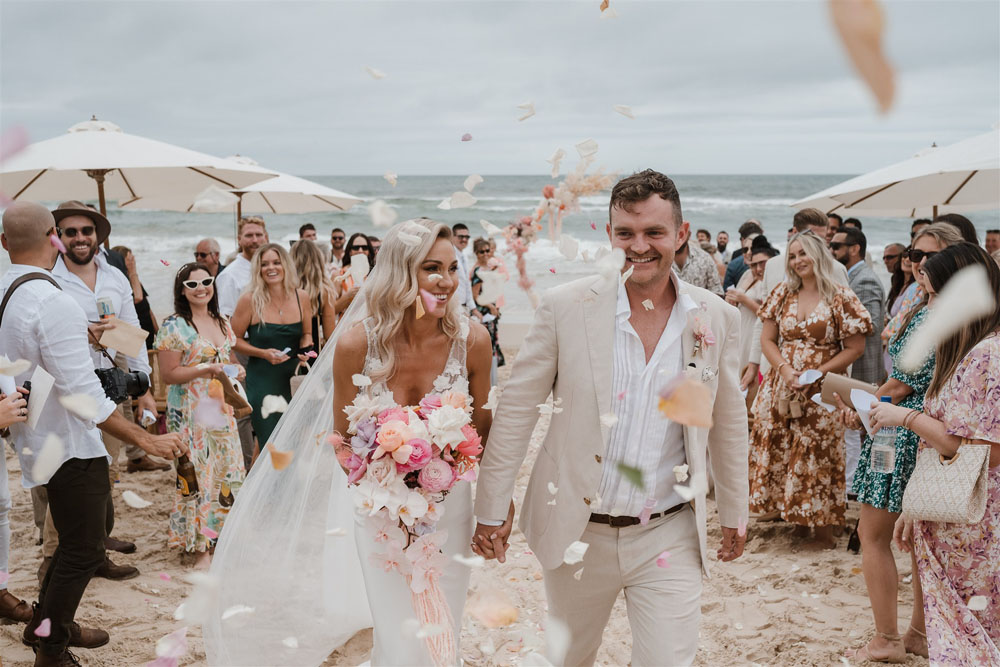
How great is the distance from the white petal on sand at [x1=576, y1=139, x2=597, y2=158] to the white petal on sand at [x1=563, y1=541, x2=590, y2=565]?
1.55 meters

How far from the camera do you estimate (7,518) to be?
3.75 metres

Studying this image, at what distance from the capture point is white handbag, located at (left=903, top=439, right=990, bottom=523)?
3.11 metres

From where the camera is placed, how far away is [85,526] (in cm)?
365

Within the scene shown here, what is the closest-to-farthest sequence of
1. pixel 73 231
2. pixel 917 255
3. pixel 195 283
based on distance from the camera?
pixel 917 255, pixel 73 231, pixel 195 283

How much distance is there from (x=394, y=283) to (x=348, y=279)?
4754 millimetres

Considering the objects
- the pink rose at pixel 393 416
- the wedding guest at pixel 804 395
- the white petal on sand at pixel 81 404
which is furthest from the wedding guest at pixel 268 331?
the wedding guest at pixel 804 395

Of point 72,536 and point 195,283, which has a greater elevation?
point 195,283

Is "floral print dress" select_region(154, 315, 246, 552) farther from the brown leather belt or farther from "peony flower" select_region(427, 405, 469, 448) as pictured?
the brown leather belt

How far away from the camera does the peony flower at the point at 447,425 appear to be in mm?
2938

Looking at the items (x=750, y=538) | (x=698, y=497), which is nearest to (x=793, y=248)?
(x=750, y=538)

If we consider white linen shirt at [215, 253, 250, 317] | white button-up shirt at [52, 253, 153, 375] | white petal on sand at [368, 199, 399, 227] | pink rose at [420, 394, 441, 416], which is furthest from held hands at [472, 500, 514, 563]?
white linen shirt at [215, 253, 250, 317]

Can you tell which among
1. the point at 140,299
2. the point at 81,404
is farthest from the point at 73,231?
the point at 81,404

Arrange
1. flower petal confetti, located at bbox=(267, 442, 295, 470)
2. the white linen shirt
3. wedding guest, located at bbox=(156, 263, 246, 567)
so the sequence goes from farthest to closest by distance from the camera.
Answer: the white linen shirt
wedding guest, located at bbox=(156, 263, 246, 567)
flower petal confetti, located at bbox=(267, 442, 295, 470)

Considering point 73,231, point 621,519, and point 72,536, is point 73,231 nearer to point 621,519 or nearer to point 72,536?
point 72,536
